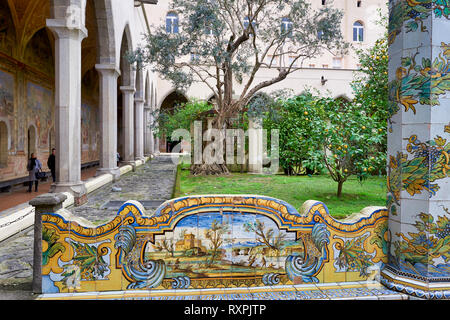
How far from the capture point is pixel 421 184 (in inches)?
99.8

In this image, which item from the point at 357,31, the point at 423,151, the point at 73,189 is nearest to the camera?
the point at 423,151

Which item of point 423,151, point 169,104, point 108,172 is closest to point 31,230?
point 108,172

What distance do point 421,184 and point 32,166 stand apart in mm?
10812

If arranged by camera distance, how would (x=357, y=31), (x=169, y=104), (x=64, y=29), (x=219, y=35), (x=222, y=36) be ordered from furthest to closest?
(x=169, y=104) < (x=357, y=31) < (x=222, y=36) < (x=219, y=35) < (x=64, y=29)

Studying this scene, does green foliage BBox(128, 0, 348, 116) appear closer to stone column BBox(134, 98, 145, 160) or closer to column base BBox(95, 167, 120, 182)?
column base BBox(95, 167, 120, 182)

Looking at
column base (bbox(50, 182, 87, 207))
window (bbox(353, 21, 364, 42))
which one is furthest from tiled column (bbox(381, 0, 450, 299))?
window (bbox(353, 21, 364, 42))

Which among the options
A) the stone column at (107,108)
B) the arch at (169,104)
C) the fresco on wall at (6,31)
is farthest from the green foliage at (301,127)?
the arch at (169,104)

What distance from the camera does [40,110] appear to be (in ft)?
44.3

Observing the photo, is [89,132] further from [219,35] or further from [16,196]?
[219,35]

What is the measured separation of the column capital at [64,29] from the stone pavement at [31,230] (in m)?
3.89

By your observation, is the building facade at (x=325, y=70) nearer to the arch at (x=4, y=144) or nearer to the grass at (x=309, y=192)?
the arch at (x=4, y=144)

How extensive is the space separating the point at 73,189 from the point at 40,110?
8.10 m

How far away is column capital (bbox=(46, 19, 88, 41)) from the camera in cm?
688

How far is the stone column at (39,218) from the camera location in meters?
2.56
